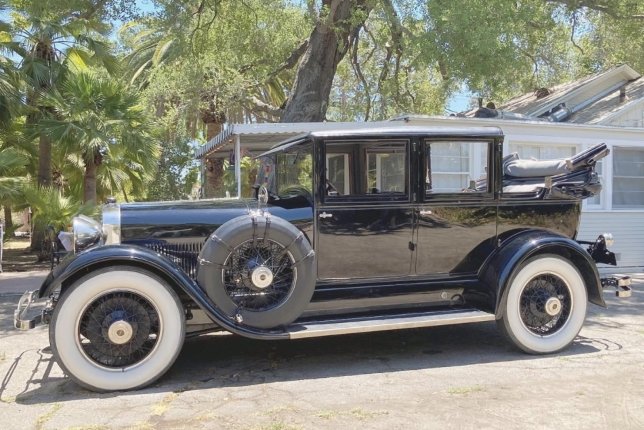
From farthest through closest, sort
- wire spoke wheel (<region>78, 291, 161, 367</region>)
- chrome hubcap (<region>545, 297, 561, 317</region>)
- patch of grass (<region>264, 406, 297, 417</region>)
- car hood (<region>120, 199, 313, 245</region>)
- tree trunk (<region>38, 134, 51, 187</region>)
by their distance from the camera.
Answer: tree trunk (<region>38, 134, 51, 187</region>) → chrome hubcap (<region>545, 297, 561, 317</region>) → car hood (<region>120, 199, 313, 245</region>) → wire spoke wheel (<region>78, 291, 161, 367</region>) → patch of grass (<region>264, 406, 297, 417</region>)

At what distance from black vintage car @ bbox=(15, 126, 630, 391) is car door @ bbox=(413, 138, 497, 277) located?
0.04 feet

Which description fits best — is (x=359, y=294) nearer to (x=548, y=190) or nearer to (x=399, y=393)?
(x=399, y=393)

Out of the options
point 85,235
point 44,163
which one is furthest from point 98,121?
point 85,235

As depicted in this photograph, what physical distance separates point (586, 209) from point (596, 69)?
39.3ft

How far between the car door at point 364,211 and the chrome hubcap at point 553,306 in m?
1.36

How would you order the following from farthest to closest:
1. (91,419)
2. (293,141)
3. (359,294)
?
(293,141) < (359,294) < (91,419)

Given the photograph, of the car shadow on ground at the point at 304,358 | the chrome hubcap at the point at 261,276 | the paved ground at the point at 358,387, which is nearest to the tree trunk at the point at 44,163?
the paved ground at the point at 358,387

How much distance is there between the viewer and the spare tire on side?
4523mm

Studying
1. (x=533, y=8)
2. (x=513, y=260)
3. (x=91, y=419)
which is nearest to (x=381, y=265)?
(x=513, y=260)

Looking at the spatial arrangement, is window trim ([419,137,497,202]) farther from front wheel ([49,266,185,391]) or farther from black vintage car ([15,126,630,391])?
front wheel ([49,266,185,391])

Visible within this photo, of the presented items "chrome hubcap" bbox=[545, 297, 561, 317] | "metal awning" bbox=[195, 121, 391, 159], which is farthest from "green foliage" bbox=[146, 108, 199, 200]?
"chrome hubcap" bbox=[545, 297, 561, 317]

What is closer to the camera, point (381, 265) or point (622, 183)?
point (381, 265)

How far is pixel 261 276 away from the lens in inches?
181

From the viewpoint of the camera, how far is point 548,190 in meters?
5.53
